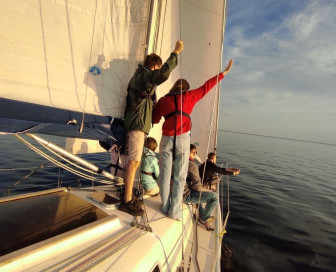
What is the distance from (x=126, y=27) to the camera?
126 inches

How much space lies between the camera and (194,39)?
15.1ft

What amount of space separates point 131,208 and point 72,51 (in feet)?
7.31

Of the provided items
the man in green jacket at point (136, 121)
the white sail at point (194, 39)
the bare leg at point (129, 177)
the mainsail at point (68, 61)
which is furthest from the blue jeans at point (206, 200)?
the mainsail at point (68, 61)

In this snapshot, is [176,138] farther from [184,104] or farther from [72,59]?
[72,59]

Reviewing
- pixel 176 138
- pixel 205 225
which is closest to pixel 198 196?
pixel 205 225

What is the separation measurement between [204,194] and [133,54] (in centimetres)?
265

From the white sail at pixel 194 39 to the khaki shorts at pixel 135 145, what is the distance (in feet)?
4.78

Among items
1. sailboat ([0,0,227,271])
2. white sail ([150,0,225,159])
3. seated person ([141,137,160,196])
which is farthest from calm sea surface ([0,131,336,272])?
white sail ([150,0,225,159])

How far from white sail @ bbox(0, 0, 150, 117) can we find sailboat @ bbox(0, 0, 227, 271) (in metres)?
0.01

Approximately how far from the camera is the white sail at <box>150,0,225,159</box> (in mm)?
4090

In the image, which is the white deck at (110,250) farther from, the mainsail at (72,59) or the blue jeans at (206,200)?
the mainsail at (72,59)

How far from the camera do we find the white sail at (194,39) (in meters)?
4.09

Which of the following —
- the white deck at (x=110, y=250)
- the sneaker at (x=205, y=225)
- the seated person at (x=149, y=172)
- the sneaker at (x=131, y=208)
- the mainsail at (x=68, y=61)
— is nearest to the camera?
the white deck at (x=110, y=250)

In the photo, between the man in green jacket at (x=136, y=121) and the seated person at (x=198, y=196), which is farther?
the seated person at (x=198, y=196)
